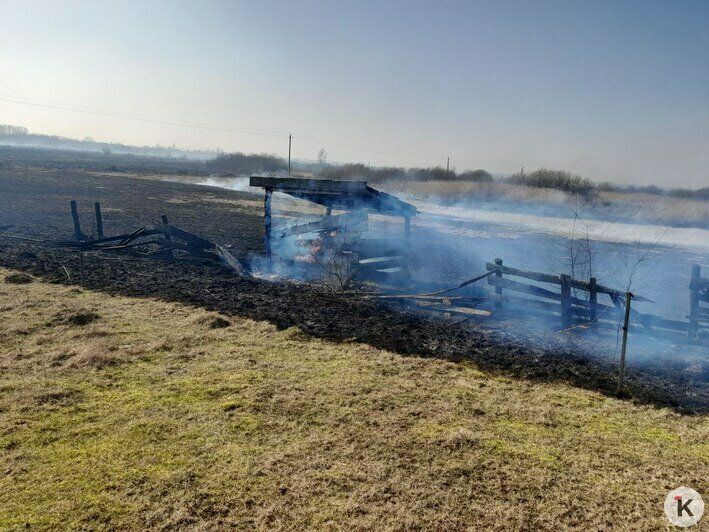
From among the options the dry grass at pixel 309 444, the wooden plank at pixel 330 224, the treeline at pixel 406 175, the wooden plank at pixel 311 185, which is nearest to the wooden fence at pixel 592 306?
the dry grass at pixel 309 444

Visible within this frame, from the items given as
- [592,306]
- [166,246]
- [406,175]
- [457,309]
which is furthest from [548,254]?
[406,175]

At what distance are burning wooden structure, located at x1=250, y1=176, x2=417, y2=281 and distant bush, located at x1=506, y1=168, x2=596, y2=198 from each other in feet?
101

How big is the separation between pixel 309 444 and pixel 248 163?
104076 mm

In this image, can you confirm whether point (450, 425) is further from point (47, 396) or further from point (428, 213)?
point (428, 213)

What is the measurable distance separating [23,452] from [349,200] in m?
11.7

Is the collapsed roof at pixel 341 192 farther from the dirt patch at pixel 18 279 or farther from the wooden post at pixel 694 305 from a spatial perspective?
the wooden post at pixel 694 305

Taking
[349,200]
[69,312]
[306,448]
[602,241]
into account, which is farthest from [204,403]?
[602,241]

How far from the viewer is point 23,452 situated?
5320 mm

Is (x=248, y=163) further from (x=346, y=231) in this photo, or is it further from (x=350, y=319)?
(x=350, y=319)

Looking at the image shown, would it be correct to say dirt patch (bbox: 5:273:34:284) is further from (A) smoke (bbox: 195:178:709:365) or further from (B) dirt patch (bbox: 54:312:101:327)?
(A) smoke (bbox: 195:178:709:365)

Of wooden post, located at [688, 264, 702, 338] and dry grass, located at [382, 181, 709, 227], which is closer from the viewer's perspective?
wooden post, located at [688, 264, 702, 338]

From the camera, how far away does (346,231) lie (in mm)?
15773

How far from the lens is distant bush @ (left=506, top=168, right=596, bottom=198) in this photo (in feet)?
144

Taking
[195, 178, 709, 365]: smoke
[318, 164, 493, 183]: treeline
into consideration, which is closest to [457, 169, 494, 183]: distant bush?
[318, 164, 493, 183]: treeline
